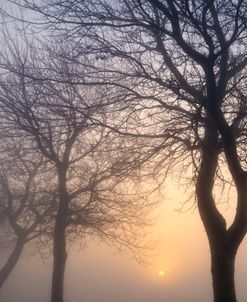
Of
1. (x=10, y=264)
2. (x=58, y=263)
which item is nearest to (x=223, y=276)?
(x=58, y=263)

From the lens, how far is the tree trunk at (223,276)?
23.1 feet

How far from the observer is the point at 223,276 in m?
7.12

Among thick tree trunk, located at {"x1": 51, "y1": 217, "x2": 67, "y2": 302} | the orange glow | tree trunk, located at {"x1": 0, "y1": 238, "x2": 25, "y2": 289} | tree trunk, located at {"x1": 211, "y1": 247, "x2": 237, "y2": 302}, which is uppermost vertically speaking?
the orange glow

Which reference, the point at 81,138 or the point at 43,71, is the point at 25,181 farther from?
the point at 43,71

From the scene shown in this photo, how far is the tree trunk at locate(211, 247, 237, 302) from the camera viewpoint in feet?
23.1

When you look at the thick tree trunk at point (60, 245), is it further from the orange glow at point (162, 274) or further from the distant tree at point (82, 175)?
the orange glow at point (162, 274)

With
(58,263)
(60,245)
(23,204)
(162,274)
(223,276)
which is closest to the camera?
(223,276)

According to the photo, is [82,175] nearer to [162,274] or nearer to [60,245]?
[60,245]

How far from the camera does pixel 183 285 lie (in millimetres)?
29562

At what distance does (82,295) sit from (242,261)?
423 inches

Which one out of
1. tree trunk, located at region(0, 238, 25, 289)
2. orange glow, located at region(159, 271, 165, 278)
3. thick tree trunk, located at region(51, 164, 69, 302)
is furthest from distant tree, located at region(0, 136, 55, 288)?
orange glow, located at region(159, 271, 165, 278)

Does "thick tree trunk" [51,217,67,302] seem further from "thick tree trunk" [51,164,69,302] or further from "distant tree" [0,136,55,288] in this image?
"distant tree" [0,136,55,288]

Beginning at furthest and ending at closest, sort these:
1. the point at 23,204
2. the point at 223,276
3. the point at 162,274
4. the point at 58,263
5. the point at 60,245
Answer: the point at 162,274 → the point at 23,204 → the point at 60,245 → the point at 58,263 → the point at 223,276

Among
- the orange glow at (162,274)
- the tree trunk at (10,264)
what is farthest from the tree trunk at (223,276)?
the orange glow at (162,274)
